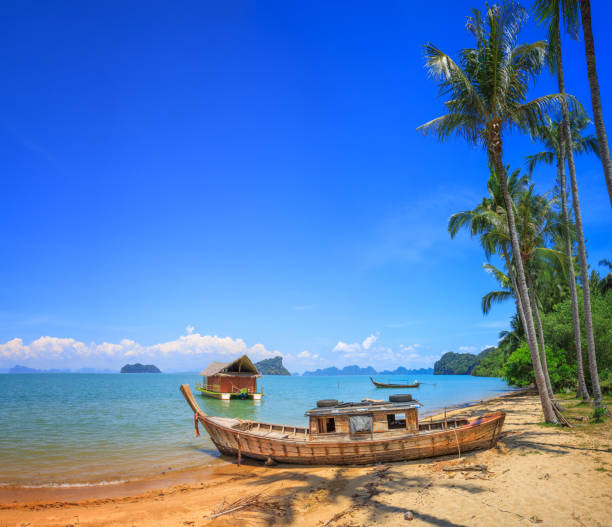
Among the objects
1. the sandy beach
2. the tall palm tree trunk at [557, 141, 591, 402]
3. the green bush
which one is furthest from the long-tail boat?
the green bush

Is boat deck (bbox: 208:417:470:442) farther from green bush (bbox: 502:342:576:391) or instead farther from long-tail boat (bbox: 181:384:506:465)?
green bush (bbox: 502:342:576:391)

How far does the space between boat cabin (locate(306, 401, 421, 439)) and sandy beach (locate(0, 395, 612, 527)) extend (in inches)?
47.0

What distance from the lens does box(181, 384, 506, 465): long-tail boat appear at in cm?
1254

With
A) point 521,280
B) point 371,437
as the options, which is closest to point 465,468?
point 371,437

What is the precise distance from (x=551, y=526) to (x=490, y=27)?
1526cm

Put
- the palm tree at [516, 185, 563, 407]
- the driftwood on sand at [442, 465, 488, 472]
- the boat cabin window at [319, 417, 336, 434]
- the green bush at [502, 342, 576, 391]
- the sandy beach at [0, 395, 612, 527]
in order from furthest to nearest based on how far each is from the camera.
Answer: the green bush at [502, 342, 576, 391], the palm tree at [516, 185, 563, 407], the boat cabin window at [319, 417, 336, 434], the driftwood on sand at [442, 465, 488, 472], the sandy beach at [0, 395, 612, 527]

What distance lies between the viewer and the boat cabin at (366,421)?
13320 millimetres

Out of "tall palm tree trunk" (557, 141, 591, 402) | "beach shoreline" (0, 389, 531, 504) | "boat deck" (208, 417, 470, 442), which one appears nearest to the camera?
"beach shoreline" (0, 389, 531, 504)

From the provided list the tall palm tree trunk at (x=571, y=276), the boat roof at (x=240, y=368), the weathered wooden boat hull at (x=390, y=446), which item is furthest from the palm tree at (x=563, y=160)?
the boat roof at (x=240, y=368)

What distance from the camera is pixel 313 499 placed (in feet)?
33.3

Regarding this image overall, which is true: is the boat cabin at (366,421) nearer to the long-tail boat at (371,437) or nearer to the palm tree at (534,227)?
the long-tail boat at (371,437)

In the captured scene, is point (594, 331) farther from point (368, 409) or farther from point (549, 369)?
point (368, 409)

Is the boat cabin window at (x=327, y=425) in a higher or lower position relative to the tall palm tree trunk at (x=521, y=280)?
lower

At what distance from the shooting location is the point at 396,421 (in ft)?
44.2
